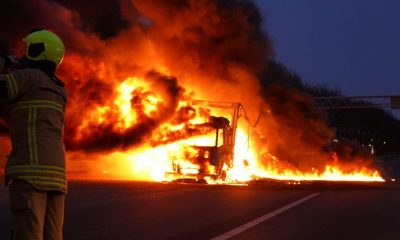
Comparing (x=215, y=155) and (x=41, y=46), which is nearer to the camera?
(x=41, y=46)

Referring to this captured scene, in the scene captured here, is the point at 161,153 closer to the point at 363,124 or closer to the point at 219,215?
the point at 219,215

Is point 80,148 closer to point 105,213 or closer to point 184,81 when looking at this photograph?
point 184,81

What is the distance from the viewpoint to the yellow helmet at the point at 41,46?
410cm

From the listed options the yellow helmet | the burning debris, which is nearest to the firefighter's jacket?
the yellow helmet

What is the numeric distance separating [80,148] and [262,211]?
1332cm

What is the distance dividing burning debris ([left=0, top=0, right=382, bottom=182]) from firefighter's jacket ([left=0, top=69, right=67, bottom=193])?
18110 mm

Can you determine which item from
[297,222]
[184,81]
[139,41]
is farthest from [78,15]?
[297,222]

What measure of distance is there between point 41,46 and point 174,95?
24.7 metres

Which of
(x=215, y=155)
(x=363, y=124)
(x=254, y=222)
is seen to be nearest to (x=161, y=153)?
(x=215, y=155)

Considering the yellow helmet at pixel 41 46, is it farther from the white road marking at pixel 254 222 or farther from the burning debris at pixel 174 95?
the burning debris at pixel 174 95

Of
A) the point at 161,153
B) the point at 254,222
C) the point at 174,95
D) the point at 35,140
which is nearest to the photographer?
the point at 35,140

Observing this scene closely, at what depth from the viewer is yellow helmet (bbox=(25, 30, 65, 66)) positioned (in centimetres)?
410

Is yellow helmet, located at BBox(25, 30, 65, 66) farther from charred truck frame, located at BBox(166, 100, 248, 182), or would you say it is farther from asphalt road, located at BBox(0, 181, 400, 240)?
charred truck frame, located at BBox(166, 100, 248, 182)

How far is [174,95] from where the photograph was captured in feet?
94.3
